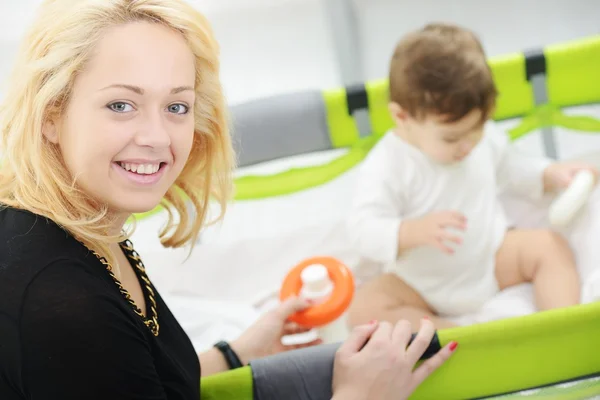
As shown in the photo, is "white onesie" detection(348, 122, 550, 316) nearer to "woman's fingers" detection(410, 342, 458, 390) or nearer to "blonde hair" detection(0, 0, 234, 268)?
"woman's fingers" detection(410, 342, 458, 390)

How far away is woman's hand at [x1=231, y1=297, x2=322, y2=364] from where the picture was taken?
37.5 inches

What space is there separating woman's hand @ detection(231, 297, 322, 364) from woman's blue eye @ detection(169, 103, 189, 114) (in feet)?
1.26

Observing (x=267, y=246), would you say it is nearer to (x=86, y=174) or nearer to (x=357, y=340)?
(x=357, y=340)

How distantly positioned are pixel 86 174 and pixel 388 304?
64cm

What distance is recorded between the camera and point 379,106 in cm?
132

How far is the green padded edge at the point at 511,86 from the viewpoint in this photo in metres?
1.30

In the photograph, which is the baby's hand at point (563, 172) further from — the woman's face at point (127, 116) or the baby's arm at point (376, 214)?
the woman's face at point (127, 116)

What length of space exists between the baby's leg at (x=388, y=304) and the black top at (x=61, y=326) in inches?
20.7

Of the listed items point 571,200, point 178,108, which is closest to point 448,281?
point 571,200

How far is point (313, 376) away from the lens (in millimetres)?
797

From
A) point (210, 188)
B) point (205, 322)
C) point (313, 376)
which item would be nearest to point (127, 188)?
point (210, 188)

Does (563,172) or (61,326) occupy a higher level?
(61,326)

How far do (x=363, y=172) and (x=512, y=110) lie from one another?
0.37 meters

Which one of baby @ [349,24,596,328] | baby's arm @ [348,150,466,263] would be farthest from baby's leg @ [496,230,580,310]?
baby's arm @ [348,150,466,263]
